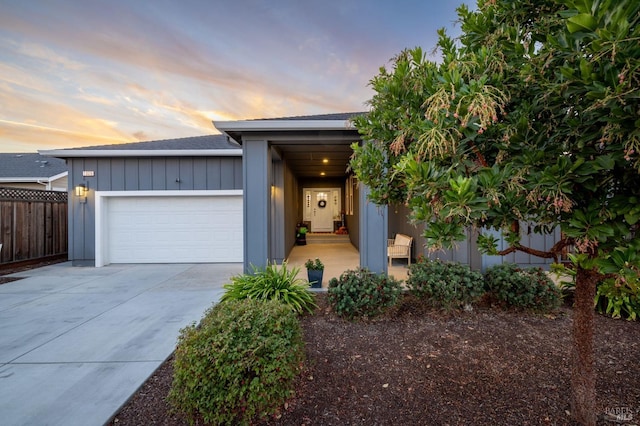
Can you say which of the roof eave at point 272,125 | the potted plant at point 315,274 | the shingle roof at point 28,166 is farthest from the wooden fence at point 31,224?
the potted plant at point 315,274

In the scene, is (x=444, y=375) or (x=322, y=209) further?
(x=322, y=209)

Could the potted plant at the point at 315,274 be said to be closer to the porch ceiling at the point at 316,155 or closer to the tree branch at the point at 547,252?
the porch ceiling at the point at 316,155

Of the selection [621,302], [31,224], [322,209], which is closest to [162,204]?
[31,224]

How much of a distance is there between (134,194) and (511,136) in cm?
885

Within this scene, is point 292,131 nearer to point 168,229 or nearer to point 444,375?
point 444,375

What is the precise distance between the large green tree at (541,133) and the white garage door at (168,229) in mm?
7033

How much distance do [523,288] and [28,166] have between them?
18.3 m

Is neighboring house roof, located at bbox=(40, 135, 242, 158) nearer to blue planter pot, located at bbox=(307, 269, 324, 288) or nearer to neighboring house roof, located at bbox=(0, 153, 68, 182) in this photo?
blue planter pot, located at bbox=(307, 269, 324, 288)

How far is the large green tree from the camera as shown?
110 cm

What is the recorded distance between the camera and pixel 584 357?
189cm

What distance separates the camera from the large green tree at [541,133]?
1.10m

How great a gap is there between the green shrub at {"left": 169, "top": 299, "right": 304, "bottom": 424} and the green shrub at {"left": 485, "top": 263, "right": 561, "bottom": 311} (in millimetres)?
3329

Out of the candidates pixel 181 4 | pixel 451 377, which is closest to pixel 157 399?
pixel 451 377

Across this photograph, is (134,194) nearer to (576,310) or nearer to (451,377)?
(451,377)
